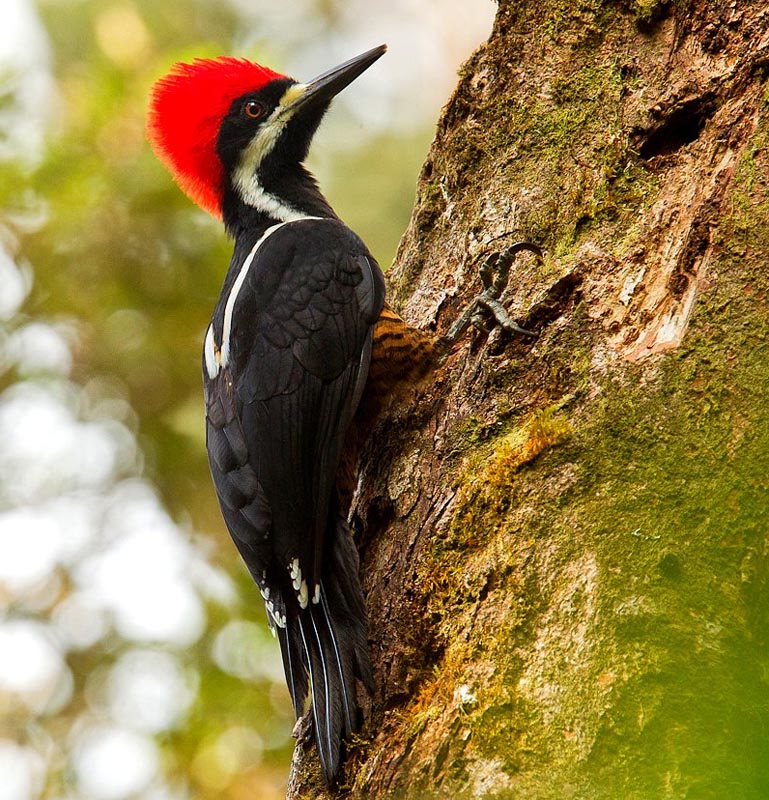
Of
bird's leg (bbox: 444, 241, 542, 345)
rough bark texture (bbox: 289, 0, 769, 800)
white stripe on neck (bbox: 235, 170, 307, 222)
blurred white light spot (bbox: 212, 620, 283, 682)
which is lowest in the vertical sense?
rough bark texture (bbox: 289, 0, 769, 800)

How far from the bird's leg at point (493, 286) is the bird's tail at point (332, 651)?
2.52 feet

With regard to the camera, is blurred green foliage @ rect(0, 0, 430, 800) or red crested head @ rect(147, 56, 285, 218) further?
blurred green foliage @ rect(0, 0, 430, 800)

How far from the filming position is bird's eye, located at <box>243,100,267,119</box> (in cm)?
407

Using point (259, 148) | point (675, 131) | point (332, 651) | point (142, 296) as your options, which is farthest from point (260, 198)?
point (332, 651)

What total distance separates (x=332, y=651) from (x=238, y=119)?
7.97 feet

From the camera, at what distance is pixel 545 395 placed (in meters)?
2.51

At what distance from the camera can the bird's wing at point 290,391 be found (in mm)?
2912

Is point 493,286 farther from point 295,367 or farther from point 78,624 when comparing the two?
point 78,624

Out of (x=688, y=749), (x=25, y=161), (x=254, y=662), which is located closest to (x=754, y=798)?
(x=688, y=749)

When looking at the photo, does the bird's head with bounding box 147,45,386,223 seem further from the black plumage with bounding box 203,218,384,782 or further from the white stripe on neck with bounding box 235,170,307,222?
the black plumage with bounding box 203,218,384,782


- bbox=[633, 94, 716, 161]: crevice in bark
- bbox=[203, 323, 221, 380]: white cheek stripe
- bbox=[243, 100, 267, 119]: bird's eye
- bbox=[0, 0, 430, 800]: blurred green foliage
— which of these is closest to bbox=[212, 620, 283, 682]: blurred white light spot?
bbox=[0, 0, 430, 800]: blurred green foliage

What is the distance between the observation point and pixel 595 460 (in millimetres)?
2268

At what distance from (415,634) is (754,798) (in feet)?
5.35

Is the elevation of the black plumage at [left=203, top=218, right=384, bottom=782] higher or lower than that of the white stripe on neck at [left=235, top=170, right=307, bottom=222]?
lower
